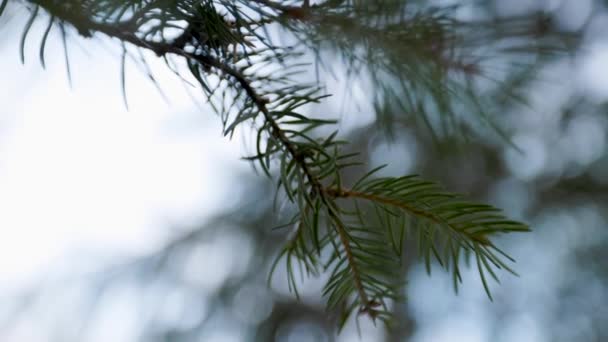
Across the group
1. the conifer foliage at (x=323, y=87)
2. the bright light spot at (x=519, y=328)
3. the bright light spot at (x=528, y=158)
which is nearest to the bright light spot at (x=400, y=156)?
the bright light spot at (x=528, y=158)

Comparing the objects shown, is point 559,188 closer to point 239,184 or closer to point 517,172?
point 517,172

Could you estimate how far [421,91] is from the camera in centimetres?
35

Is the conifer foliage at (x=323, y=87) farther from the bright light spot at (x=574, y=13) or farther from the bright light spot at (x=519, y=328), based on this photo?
the bright light spot at (x=519, y=328)

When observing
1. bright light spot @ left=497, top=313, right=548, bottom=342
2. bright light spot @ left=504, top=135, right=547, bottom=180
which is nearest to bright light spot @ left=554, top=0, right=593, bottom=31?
bright light spot @ left=504, top=135, right=547, bottom=180

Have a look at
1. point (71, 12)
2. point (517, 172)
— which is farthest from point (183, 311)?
point (71, 12)

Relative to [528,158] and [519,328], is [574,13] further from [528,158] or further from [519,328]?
[519,328]

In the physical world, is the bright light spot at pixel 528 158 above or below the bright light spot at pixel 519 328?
above

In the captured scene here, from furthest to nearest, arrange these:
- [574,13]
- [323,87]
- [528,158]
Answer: [528,158] → [574,13] → [323,87]

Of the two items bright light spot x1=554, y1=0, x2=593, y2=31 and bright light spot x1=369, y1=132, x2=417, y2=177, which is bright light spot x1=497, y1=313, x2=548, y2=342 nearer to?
bright light spot x1=369, y1=132, x2=417, y2=177

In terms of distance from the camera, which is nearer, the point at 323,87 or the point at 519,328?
the point at 323,87

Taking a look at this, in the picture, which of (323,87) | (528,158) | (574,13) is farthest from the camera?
(528,158)

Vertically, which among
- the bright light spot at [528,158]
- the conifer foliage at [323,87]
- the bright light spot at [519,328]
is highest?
the conifer foliage at [323,87]

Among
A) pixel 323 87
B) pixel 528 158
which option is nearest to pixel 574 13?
pixel 528 158

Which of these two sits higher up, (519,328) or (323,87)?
(323,87)
